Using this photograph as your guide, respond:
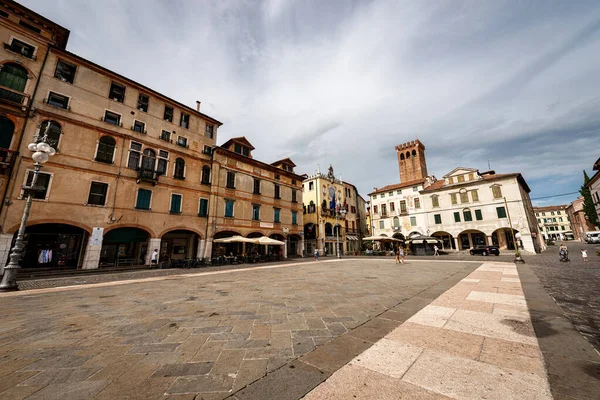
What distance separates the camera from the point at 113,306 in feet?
19.3

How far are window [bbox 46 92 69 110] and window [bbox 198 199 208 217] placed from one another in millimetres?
10732

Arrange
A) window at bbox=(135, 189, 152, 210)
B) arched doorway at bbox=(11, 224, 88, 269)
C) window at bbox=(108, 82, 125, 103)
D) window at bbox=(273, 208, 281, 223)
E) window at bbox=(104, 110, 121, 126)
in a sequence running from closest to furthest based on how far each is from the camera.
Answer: arched doorway at bbox=(11, 224, 88, 269)
window at bbox=(104, 110, 121, 126)
window at bbox=(135, 189, 152, 210)
window at bbox=(108, 82, 125, 103)
window at bbox=(273, 208, 281, 223)

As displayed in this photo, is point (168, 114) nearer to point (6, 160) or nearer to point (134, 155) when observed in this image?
point (134, 155)

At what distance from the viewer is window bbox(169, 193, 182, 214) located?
1858cm

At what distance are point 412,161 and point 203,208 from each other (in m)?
47.3

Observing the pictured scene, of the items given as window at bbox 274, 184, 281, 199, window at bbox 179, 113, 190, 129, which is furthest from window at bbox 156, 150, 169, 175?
window at bbox 274, 184, 281, 199

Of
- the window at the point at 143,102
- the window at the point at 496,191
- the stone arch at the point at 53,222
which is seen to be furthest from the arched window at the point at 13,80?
the window at the point at 496,191

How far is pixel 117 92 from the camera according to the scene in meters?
17.8

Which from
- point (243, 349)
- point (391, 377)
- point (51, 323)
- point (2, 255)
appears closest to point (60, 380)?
point (243, 349)

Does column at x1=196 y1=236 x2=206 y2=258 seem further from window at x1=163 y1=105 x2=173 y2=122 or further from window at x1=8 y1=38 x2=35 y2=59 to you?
window at x1=8 y1=38 x2=35 y2=59

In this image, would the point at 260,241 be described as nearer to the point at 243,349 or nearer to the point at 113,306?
the point at 113,306

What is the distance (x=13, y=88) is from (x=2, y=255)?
32.0 ft

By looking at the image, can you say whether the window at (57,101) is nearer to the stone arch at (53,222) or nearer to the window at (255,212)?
the stone arch at (53,222)

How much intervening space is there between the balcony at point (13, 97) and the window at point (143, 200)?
764cm
